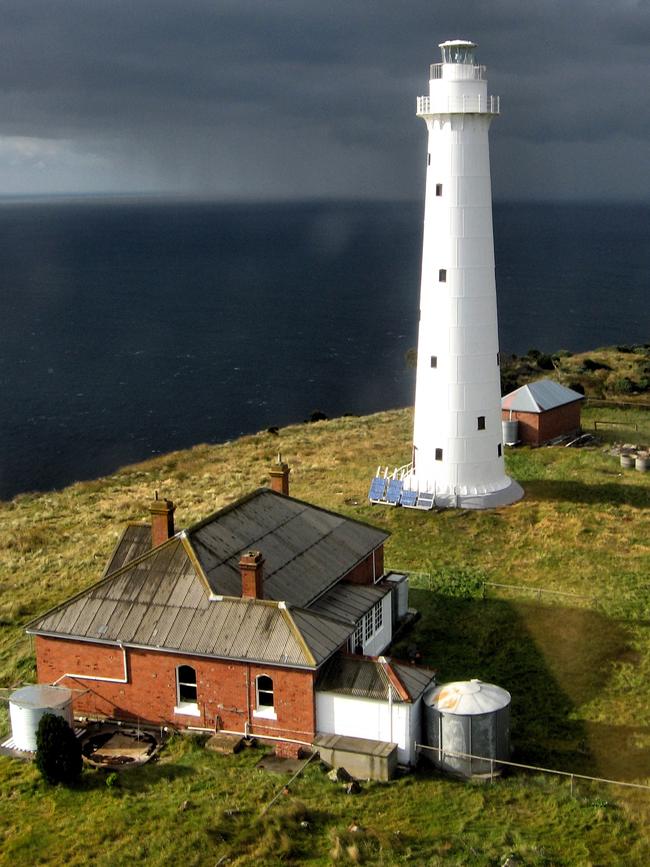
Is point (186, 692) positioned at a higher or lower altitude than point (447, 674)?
higher

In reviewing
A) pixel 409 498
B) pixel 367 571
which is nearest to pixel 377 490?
pixel 409 498

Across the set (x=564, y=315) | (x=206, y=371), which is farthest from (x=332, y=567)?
(x=564, y=315)

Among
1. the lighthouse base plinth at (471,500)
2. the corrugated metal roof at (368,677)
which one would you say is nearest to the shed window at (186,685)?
the corrugated metal roof at (368,677)

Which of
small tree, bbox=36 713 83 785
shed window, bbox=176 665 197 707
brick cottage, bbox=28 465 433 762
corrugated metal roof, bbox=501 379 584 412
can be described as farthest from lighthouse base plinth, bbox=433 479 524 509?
small tree, bbox=36 713 83 785

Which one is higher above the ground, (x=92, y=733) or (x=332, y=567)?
(x=332, y=567)

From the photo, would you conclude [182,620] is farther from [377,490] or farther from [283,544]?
[377,490]

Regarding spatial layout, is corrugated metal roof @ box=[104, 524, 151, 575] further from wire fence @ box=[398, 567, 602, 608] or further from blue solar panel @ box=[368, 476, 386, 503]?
blue solar panel @ box=[368, 476, 386, 503]

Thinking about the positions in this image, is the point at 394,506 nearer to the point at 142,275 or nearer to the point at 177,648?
the point at 177,648

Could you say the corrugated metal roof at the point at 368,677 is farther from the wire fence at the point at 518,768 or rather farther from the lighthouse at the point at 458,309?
the lighthouse at the point at 458,309
